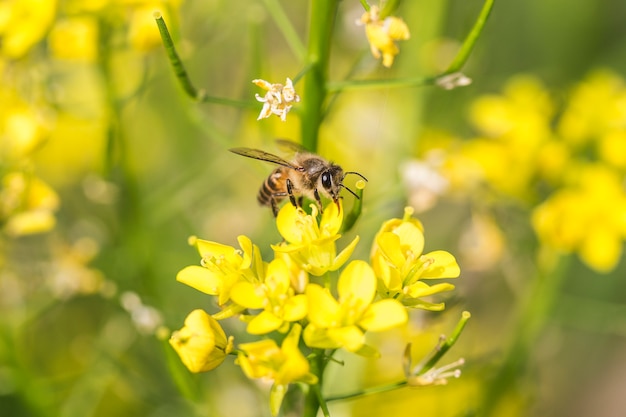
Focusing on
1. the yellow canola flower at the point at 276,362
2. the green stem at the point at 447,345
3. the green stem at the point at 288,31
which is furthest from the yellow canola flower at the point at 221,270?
the green stem at the point at 288,31

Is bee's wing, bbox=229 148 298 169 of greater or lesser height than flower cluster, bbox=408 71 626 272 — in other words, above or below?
above

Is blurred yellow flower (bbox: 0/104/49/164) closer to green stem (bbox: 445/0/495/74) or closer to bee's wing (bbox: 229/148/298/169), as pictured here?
bee's wing (bbox: 229/148/298/169)

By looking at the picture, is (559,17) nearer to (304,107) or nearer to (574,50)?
(574,50)

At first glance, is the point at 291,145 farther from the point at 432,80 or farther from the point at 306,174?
the point at 432,80

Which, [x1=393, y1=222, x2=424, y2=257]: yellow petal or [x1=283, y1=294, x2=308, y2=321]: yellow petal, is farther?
[x1=393, y1=222, x2=424, y2=257]: yellow petal

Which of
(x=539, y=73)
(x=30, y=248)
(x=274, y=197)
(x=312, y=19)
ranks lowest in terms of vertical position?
(x=30, y=248)

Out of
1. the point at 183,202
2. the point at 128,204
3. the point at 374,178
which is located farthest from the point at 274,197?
the point at 374,178

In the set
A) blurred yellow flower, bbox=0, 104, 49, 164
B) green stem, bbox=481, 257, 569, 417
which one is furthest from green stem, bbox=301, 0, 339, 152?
green stem, bbox=481, 257, 569, 417

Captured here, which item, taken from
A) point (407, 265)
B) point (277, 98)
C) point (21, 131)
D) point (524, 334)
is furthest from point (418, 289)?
point (21, 131)
